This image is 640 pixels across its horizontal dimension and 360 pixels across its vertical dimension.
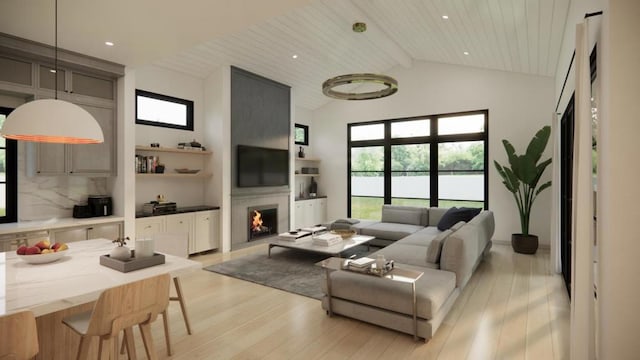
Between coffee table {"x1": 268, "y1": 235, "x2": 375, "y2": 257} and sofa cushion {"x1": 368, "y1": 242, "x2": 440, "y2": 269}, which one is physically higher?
sofa cushion {"x1": 368, "y1": 242, "x2": 440, "y2": 269}

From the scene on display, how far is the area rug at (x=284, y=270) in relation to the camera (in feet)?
13.4

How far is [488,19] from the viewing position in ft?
14.1

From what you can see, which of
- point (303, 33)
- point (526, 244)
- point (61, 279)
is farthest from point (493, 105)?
point (61, 279)

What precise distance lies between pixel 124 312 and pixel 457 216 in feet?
16.2

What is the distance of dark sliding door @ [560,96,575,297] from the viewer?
12.6 feet

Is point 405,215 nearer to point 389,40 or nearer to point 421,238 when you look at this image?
point 421,238

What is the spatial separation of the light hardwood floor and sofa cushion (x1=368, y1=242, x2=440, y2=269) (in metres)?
0.57

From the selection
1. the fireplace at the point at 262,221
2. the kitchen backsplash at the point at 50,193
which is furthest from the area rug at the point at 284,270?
the kitchen backsplash at the point at 50,193

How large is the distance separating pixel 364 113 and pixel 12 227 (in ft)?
22.2

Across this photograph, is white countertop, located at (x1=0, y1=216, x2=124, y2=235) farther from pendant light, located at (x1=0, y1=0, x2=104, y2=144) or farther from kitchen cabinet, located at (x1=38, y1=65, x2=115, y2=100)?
pendant light, located at (x1=0, y1=0, x2=104, y2=144)

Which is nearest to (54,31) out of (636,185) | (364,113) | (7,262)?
(7,262)

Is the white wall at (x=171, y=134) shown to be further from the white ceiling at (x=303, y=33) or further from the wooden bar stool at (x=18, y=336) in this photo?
the wooden bar stool at (x=18, y=336)

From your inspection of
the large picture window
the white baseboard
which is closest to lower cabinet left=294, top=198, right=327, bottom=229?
the large picture window

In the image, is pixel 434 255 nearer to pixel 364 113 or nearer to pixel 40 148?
pixel 40 148
